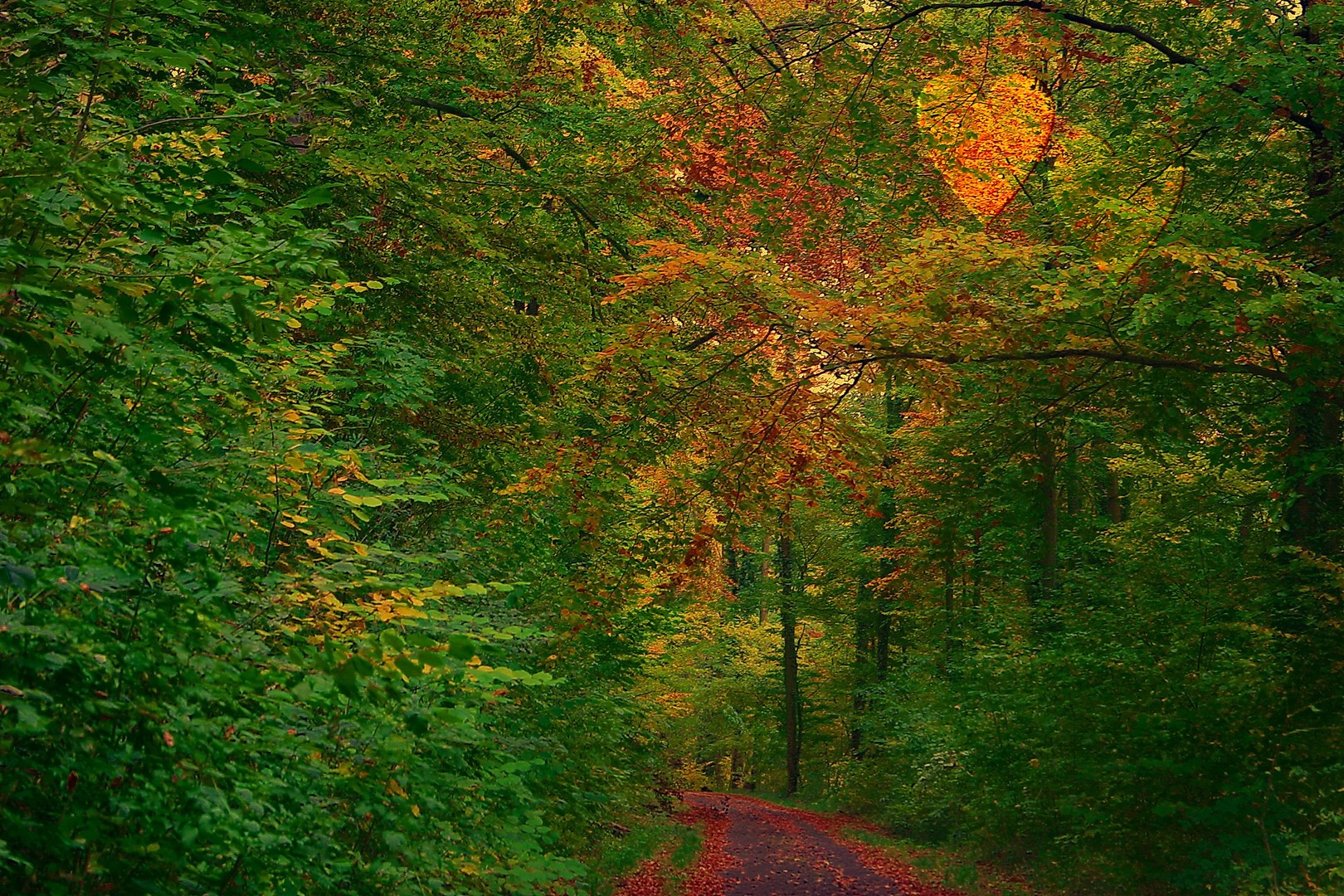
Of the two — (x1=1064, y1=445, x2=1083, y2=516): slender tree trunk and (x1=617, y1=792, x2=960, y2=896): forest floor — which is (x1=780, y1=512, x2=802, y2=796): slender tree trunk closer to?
(x1=617, y1=792, x2=960, y2=896): forest floor

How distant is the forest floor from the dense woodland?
1.44 m

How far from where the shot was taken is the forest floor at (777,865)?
13070mm

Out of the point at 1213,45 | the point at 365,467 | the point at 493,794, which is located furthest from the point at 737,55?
the point at 493,794

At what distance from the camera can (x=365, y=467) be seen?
6.05 meters

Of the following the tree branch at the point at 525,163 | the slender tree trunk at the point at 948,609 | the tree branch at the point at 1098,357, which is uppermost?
the tree branch at the point at 525,163

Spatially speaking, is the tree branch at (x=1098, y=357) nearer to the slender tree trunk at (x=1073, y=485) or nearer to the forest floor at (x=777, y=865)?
the slender tree trunk at (x=1073, y=485)

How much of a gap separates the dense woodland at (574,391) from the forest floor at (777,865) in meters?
1.44

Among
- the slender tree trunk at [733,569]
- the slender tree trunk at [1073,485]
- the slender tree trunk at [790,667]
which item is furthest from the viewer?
the slender tree trunk at [733,569]

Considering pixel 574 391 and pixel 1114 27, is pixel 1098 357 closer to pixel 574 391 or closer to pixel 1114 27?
pixel 1114 27

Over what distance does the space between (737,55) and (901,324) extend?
3416 millimetres

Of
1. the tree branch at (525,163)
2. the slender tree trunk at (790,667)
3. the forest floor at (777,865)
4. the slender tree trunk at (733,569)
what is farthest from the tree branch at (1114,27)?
the slender tree trunk at (733,569)

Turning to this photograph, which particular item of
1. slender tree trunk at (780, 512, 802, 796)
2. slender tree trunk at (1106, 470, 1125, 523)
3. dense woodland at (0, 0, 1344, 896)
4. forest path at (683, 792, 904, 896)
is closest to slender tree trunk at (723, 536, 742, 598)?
slender tree trunk at (780, 512, 802, 796)

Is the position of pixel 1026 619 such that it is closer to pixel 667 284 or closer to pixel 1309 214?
pixel 1309 214

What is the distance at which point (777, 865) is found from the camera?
15.7 metres
